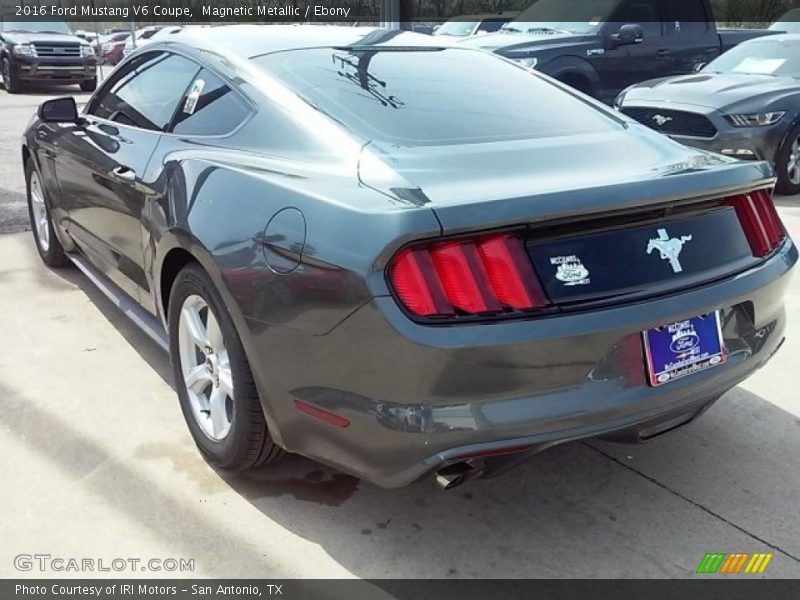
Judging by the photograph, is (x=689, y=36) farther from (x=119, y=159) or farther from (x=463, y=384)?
(x=463, y=384)

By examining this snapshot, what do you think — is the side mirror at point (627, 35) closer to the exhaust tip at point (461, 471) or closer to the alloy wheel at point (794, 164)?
the alloy wheel at point (794, 164)

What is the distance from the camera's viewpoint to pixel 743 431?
3299 millimetres

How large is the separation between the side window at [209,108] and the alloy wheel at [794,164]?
20.9ft

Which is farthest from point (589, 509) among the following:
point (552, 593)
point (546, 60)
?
point (546, 60)

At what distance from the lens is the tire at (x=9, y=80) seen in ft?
57.3

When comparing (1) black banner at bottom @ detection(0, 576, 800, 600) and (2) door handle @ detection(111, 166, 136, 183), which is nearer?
(1) black banner at bottom @ detection(0, 576, 800, 600)

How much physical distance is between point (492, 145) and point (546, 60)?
718 centimetres

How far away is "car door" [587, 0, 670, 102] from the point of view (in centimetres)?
995

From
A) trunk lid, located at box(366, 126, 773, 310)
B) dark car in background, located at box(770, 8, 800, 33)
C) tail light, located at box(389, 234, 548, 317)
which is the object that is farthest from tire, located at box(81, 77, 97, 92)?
tail light, located at box(389, 234, 548, 317)

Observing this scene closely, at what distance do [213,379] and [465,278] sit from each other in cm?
119

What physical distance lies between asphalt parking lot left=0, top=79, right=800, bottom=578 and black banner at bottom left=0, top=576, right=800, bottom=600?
1.6 inches

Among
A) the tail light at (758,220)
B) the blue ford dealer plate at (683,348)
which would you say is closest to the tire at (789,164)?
the tail light at (758,220)

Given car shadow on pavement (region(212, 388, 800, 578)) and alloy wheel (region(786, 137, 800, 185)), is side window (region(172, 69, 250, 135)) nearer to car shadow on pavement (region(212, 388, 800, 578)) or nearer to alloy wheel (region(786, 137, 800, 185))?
car shadow on pavement (region(212, 388, 800, 578))

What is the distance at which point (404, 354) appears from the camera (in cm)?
213
